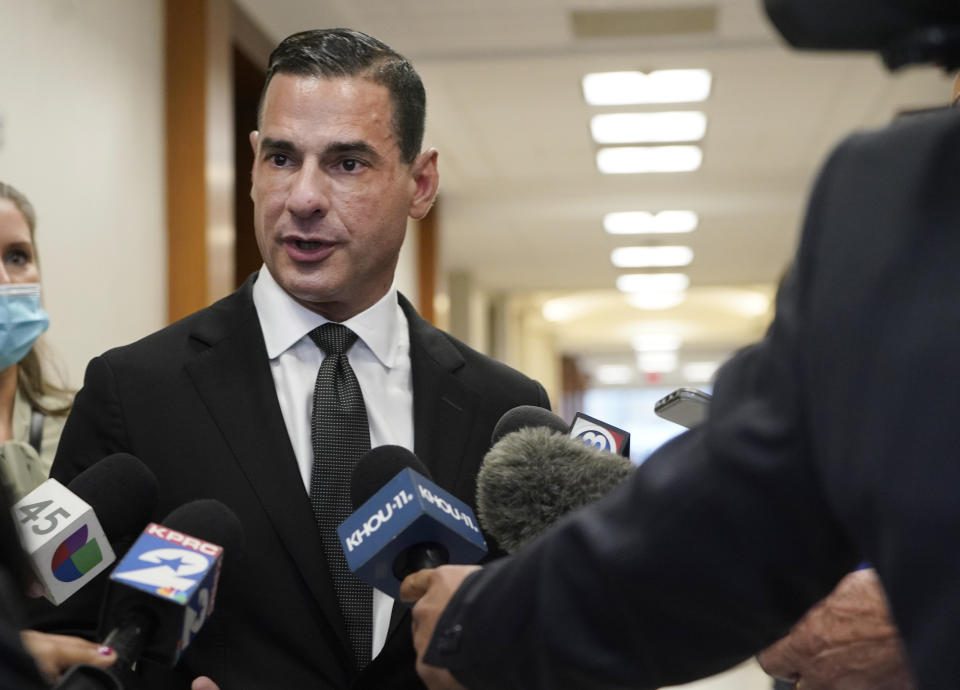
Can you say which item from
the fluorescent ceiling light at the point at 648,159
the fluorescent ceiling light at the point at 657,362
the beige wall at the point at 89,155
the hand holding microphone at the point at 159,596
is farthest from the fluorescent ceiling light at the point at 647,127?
the fluorescent ceiling light at the point at 657,362

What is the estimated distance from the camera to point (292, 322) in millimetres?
2182

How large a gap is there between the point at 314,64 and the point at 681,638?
1345 millimetres

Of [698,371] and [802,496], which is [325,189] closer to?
[802,496]

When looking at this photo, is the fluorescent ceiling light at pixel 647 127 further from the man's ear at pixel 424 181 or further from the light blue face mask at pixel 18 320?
the man's ear at pixel 424 181

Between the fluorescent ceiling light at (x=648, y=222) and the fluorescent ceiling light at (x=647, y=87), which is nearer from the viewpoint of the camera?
the fluorescent ceiling light at (x=647, y=87)

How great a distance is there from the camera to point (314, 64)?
223cm

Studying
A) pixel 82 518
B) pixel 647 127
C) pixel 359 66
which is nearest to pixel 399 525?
pixel 82 518

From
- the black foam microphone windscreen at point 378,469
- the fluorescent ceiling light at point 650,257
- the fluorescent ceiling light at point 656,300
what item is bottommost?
the fluorescent ceiling light at point 656,300

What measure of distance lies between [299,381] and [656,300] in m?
15.0

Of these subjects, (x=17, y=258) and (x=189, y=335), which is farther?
(x=17, y=258)

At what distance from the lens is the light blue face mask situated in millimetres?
3205

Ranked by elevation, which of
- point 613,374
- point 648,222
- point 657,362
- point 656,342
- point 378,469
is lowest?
point 613,374

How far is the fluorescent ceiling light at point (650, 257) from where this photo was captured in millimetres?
12938

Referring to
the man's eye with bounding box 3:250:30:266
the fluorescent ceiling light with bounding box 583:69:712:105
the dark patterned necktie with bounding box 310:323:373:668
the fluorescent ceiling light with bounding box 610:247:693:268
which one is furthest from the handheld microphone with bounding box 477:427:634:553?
the fluorescent ceiling light with bounding box 610:247:693:268
